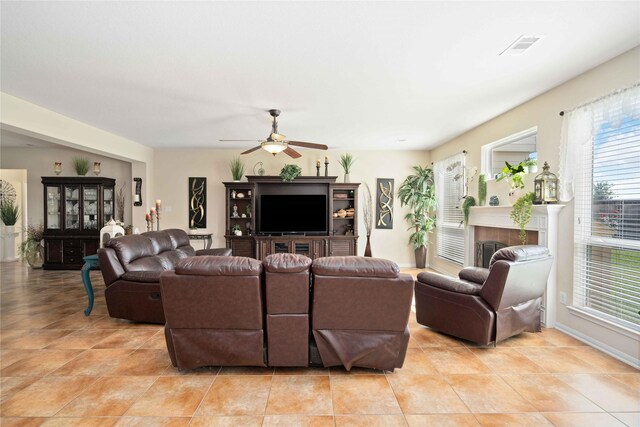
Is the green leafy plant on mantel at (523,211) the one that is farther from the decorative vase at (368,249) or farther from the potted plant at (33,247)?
the potted plant at (33,247)

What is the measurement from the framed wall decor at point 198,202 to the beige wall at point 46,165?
54.2 inches

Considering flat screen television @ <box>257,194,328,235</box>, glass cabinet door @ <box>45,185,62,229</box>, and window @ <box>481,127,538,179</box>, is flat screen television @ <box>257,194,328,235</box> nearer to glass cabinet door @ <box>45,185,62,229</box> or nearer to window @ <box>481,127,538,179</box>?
window @ <box>481,127,538,179</box>

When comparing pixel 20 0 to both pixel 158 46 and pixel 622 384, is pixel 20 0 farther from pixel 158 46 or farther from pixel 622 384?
pixel 622 384

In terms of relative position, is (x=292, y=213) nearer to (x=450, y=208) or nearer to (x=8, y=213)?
(x=450, y=208)

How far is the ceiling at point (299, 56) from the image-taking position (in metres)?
2.23

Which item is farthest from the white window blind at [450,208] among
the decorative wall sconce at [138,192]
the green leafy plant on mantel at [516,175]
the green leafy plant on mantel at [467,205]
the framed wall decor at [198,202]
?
the decorative wall sconce at [138,192]

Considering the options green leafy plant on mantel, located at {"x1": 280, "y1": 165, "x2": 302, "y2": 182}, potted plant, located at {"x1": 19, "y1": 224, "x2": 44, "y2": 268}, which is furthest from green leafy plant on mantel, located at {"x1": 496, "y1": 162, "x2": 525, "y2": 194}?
potted plant, located at {"x1": 19, "y1": 224, "x2": 44, "y2": 268}

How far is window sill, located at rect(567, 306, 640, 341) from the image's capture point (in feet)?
8.87

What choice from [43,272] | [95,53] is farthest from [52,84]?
[43,272]

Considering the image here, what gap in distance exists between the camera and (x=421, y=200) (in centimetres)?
673

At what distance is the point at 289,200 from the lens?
6.93 metres

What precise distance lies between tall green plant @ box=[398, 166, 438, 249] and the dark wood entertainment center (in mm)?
1168

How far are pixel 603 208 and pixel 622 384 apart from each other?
154cm

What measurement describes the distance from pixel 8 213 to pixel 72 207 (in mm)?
1874
